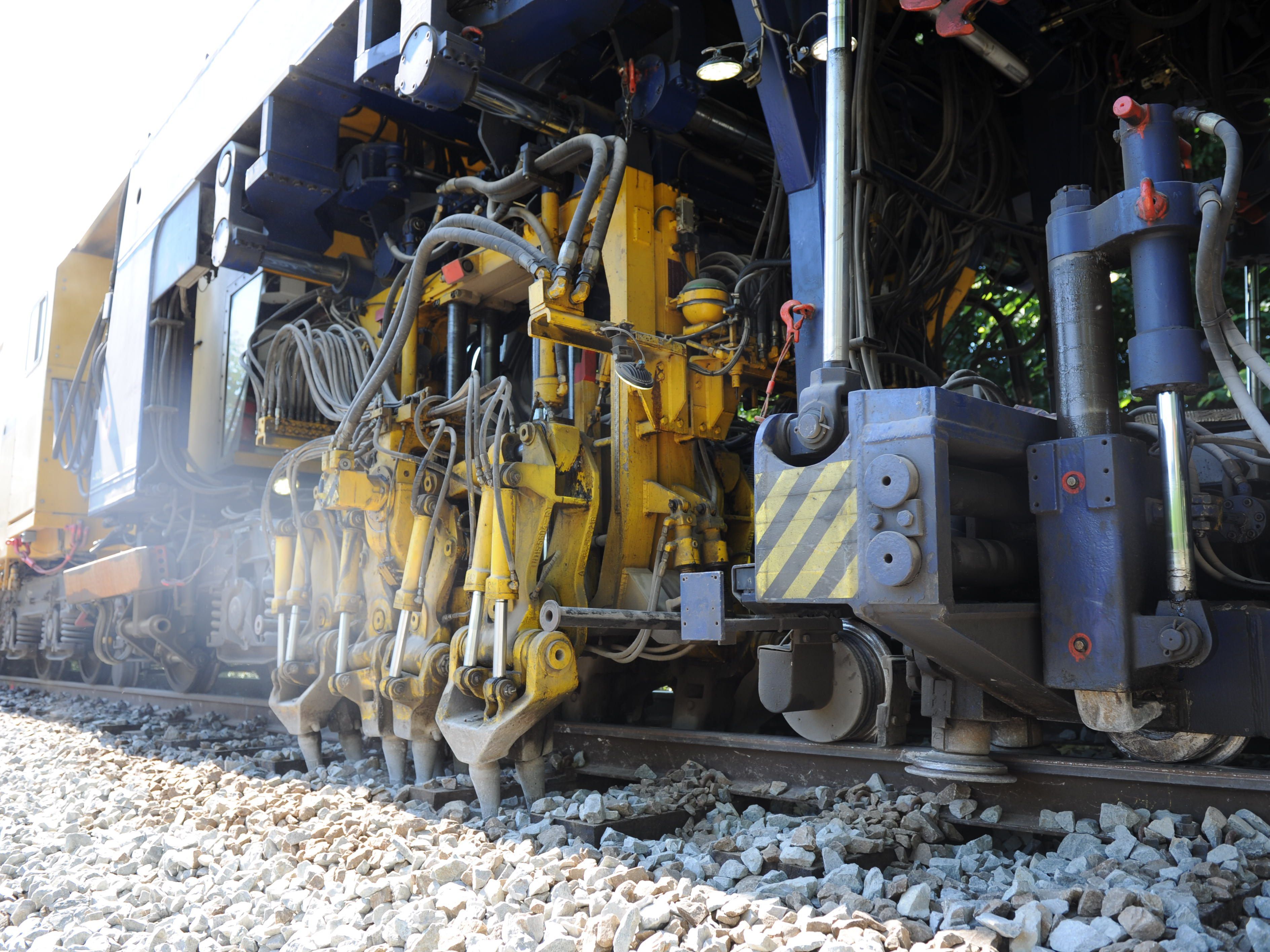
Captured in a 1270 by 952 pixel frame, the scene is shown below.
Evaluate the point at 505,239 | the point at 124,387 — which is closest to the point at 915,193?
the point at 505,239

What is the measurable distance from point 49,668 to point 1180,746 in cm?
1137

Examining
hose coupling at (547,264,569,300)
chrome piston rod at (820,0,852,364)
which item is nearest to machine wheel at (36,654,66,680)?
hose coupling at (547,264,569,300)

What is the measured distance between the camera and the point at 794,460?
2541mm

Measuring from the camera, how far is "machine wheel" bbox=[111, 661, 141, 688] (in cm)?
892

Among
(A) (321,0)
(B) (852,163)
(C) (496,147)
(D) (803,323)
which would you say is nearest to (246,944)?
(D) (803,323)

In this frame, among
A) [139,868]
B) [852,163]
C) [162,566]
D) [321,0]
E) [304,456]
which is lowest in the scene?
[139,868]

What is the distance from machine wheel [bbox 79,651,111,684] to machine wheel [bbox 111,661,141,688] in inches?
23.4

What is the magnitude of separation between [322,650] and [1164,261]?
3953 mm

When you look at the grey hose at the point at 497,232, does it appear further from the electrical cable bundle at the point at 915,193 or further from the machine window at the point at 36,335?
the machine window at the point at 36,335

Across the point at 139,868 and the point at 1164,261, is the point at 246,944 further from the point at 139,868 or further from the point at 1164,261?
the point at 1164,261

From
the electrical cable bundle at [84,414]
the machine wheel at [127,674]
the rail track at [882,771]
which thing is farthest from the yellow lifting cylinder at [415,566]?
the machine wheel at [127,674]

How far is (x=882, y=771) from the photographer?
123 inches

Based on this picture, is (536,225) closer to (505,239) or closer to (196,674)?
(505,239)

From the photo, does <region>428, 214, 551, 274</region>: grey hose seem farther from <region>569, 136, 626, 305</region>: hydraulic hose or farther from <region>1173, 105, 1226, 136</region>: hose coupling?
<region>1173, 105, 1226, 136</region>: hose coupling
